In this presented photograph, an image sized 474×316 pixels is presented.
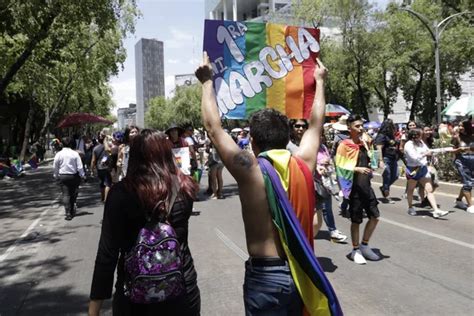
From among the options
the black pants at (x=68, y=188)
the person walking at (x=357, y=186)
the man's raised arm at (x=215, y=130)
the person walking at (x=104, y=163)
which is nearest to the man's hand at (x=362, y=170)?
the person walking at (x=357, y=186)

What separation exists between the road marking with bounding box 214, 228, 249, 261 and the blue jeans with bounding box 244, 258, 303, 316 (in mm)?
4031

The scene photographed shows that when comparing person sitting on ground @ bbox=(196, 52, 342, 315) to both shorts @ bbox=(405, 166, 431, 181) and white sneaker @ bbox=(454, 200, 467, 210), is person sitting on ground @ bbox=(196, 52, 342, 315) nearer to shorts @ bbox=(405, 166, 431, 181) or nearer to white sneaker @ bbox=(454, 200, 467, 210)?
shorts @ bbox=(405, 166, 431, 181)

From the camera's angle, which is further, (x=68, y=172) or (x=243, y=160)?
(x=68, y=172)

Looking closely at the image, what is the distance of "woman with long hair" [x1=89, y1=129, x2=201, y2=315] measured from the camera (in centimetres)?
246

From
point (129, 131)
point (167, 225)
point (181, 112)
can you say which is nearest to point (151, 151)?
point (167, 225)

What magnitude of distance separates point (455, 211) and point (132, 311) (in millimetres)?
8168

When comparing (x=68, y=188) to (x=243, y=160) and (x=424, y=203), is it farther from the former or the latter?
(x=243, y=160)

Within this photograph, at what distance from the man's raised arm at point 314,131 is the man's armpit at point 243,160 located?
1.44 ft

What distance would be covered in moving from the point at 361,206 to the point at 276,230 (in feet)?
13.0

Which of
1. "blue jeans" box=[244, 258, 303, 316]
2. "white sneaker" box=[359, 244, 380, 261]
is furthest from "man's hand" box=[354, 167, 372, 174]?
"blue jeans" box=[244, 258, 303, 316]

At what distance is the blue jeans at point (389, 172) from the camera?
10812mm

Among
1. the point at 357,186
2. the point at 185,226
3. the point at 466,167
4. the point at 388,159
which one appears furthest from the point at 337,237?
the point at 185,226

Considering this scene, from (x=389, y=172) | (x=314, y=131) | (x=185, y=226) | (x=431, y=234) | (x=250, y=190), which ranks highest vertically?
(x=314, y=131)

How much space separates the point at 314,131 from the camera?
2912 millimetres
